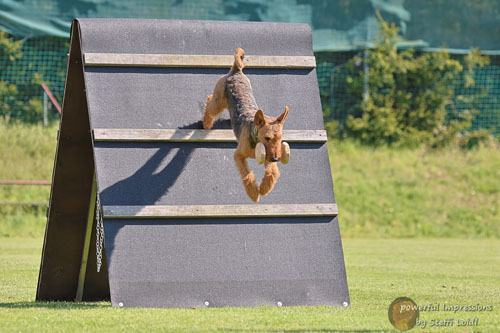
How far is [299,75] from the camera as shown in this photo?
289 inches

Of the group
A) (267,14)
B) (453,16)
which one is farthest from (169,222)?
(453,16)

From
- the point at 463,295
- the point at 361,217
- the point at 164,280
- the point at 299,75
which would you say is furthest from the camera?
the point at 361,217

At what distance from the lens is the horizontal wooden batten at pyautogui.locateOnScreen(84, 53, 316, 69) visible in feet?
22.5

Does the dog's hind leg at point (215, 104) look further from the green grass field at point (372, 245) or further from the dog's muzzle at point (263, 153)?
the green grass field at point (372, 245)

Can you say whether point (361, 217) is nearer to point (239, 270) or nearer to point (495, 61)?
point (495, 61)

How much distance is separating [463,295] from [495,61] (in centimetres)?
1309

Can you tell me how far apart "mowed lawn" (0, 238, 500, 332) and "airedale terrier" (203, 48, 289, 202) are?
0.91 meters

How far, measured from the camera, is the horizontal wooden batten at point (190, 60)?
687cm

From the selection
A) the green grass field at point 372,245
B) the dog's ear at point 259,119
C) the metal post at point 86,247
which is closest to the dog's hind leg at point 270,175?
the dog's ear at point 259,119

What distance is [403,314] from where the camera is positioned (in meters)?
5.53

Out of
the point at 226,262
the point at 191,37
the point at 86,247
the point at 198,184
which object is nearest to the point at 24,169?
the point at 86,247

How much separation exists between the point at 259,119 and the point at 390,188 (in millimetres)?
12516

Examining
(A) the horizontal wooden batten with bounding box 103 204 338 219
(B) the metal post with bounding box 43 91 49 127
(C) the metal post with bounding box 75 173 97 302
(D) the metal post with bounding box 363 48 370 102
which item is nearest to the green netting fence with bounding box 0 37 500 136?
(B) the metal post with bounding box 43 91 49 127

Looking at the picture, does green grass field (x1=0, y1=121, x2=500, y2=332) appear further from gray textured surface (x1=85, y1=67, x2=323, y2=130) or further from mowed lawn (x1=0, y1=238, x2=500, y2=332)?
gray textured surface (x1=85, y1=67, x2=323, y2=130)
